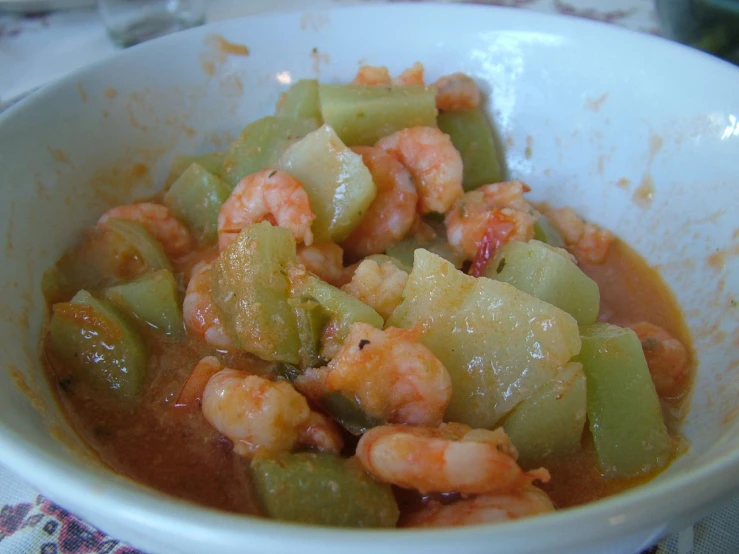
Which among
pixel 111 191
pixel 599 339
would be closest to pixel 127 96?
pixel 111 191

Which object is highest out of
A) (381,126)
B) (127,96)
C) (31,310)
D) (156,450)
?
(127,96)

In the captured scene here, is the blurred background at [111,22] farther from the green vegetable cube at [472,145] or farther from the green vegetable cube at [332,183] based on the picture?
the green vegetable cube at [332,183]

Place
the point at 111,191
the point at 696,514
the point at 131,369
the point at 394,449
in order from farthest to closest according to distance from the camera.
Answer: the point at 111,191 < the point at 131,369 < the point at 394,449 < the point at 696,514

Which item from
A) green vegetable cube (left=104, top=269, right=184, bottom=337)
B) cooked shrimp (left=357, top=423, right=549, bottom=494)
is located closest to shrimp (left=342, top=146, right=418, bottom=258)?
green vegetable cube (left=104, top=269, right=184, bottom=337)

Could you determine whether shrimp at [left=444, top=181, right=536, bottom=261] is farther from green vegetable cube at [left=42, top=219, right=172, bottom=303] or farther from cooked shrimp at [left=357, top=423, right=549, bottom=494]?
green vegetable cube at [left=42, top=219, right=172, bottom=303]

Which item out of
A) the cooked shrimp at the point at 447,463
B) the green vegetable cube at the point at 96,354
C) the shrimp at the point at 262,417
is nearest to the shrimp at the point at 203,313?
the green vegetable cube at the point at 96,354

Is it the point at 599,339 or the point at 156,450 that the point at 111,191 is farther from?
the point at 599,339

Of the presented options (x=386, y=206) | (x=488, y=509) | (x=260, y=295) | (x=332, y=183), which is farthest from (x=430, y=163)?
(x=488, y=509)
